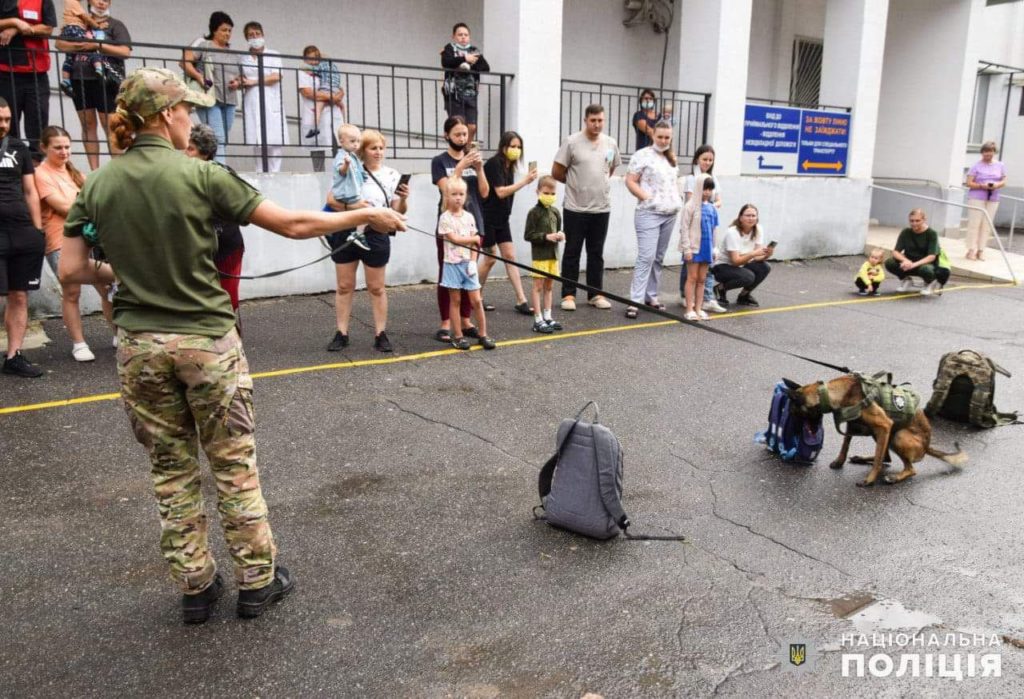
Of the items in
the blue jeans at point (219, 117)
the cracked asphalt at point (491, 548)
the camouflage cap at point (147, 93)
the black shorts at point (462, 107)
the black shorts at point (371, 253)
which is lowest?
the cracked asphalt at point (491, 548)

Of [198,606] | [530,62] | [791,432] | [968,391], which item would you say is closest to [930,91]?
[530,62]

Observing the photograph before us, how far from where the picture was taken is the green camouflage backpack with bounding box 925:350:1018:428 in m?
5.68

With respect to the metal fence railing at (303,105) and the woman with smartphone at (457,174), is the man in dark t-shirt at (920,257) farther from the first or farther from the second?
the woman with smartphone at (457,174)

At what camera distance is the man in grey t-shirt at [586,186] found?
28.2ft

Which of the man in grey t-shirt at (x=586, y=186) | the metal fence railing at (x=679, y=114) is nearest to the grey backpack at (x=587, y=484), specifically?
→ the man in grey t-shirt at (x=586, y=186)

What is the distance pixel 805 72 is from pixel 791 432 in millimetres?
13912

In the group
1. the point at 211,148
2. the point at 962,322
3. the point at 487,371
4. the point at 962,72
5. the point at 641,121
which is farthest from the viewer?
the point at 962,72

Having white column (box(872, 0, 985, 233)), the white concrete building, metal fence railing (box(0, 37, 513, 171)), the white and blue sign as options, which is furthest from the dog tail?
white column (box(872, 0, 985, 233))

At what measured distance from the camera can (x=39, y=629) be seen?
3.23 meters

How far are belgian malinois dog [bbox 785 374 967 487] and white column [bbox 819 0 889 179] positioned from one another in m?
10.4

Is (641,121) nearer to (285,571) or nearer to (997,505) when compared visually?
(997,505)

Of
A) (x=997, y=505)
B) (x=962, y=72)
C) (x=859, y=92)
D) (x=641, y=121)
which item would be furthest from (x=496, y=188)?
(x=962, y=72)

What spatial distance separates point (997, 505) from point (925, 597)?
1.30m

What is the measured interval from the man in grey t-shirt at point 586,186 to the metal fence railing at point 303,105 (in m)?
1.81
